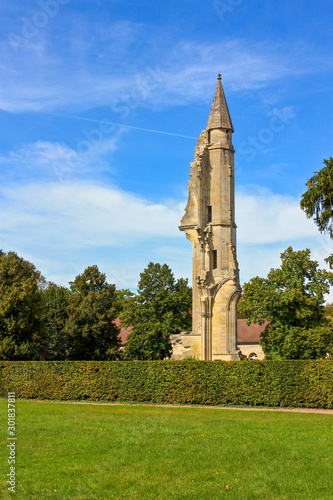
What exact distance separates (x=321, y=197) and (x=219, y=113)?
1341cm

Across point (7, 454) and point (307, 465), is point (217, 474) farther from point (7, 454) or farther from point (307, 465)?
point (7, 454)

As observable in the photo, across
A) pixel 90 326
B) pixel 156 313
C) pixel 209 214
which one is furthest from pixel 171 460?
pixel 156 313

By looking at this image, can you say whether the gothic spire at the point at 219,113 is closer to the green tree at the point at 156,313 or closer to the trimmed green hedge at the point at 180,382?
the green tree at the point at 156,313

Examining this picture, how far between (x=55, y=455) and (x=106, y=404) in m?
14.4

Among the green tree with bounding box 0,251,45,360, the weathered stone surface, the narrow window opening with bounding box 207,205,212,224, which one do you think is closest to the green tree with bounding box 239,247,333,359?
the weathered stone surface

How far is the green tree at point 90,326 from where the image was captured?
143 ft

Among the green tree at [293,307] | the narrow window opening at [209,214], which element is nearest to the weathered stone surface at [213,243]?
the narrow window opening at [209,214]

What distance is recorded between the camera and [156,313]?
46062 mm

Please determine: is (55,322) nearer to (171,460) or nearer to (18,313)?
(18,313)

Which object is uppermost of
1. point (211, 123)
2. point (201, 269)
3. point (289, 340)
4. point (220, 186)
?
point (211, 123)

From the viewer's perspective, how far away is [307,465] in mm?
10797

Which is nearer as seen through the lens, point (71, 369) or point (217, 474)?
point (217, 474)

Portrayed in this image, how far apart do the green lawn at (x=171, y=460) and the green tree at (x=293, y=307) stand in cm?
2107

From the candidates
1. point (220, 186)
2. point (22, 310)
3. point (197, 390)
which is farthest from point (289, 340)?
point (22, 310)
